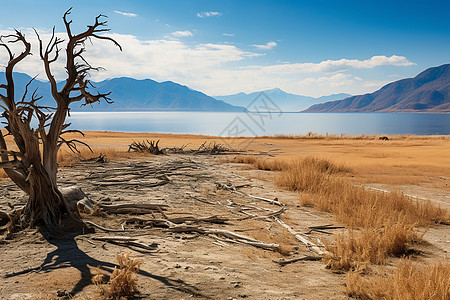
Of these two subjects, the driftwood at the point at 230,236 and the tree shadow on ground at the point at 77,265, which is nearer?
the tree shadow on ground at the point at 77,265

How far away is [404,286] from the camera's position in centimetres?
254

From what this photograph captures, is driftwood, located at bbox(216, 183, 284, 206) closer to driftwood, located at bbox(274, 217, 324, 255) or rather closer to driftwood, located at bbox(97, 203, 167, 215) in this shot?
driftwood, located at bbox(274, 217, 324, 255)

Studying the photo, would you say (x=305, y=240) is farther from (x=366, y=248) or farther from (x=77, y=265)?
(x=77, y=265)

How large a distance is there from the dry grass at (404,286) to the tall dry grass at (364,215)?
11.8 inches

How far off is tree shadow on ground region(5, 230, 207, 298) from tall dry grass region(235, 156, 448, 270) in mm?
1586

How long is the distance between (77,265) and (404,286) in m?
2.90

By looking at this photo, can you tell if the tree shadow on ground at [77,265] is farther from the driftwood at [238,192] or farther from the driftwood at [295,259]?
the driftwood at [238,192]

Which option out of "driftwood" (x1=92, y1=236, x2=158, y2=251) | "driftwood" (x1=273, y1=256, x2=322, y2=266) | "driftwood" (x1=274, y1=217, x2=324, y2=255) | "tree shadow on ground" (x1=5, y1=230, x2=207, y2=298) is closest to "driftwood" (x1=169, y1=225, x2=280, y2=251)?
"driftwood" (x1=273, y1=256, x2=322, y2=266)

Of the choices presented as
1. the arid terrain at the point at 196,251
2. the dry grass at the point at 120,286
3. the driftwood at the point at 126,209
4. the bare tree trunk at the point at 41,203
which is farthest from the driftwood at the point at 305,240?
the bare tree trunk at the point at 41,203

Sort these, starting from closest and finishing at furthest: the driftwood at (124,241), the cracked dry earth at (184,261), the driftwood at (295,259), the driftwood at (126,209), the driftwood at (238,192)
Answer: the cracked dry earth at (184,261)
the driftwood at (295,259)
the driftwood at (124,241)
the driftwood at (126,209)
the driftwood at (238,192)

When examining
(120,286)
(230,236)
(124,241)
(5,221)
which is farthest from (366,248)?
(5,221)

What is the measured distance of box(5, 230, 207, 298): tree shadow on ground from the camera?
113 inches

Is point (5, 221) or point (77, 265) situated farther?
point (5, 221)

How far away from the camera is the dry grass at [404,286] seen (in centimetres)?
245
